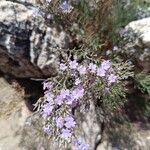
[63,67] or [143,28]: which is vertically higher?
[143,28]

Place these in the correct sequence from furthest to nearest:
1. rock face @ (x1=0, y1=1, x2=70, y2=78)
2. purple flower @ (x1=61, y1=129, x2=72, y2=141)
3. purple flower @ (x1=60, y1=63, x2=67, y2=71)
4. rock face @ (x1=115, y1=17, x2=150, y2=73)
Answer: rock face @ (x1=115, y1=17, x2=150, y2=73) < rock face @ (x1=0, y1=1, x2=70, y2=78) < purple flower @ (x1=60, y1=63, x2=67, y2=71) < purple flower @ (x1=61, y1=129, x2=72, y2=141)

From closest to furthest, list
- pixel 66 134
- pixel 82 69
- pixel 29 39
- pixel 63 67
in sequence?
pixel 66 134 → pixel 82 69 → pixel 63 67 → pixel 29 39

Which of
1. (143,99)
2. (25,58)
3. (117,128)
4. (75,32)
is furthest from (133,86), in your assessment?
(25,58)

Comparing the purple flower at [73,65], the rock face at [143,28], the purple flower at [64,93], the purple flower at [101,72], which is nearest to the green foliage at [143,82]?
the rock face at [143,28]

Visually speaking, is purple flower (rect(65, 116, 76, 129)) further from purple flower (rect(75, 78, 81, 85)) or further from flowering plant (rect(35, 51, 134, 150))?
purple flower (rect(75, 78, 81, 85))

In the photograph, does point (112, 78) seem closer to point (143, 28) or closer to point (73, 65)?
point (73, 65)

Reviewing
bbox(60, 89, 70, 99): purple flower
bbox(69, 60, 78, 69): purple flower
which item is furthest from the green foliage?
bbox(60, 89, 70, 99): purple flower

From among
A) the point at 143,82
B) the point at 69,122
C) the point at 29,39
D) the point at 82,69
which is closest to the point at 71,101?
the point at 69,122
